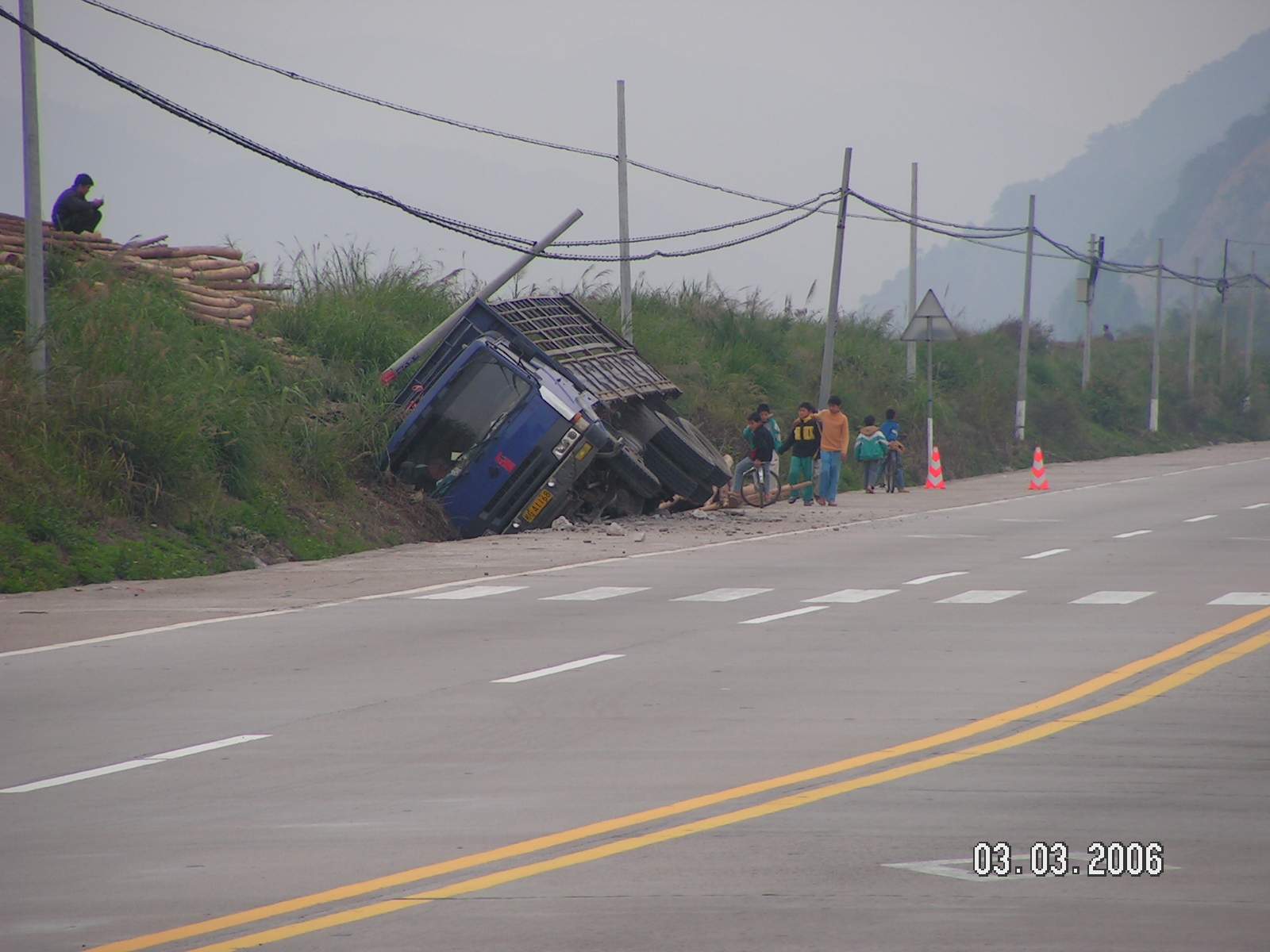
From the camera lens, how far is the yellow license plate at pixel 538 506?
916 inches

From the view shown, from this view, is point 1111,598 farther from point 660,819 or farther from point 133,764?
point 133,764

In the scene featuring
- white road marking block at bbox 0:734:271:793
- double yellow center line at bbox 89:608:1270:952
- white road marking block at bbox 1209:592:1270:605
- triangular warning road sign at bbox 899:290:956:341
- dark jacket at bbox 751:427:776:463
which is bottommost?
white road marking block at bbox 0:734:271:793

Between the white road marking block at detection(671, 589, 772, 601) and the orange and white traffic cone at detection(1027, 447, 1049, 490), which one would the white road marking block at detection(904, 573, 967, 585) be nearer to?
the white road marking block at detection(671, 589, 772, 601)

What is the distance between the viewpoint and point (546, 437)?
22844 millimetres

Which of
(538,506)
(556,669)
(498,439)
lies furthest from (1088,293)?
(556,669)

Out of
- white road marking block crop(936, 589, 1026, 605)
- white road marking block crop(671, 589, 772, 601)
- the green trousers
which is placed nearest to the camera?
white road marking block crop(936, 589, 1026, 605)

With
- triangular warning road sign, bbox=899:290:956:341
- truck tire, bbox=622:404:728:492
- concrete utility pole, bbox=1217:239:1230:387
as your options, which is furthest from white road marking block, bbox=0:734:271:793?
concrete utility pole, bbox=1217:239:1230:387

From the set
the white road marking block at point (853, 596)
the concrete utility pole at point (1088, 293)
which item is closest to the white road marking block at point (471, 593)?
the white road marking block at point (853, 596)

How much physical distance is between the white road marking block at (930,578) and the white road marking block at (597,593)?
271 cm

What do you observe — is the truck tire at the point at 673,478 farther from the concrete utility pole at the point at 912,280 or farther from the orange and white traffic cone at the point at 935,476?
the concrete utility pole at the point at 912,280

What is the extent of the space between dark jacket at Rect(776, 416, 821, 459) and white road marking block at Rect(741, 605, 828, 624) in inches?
577

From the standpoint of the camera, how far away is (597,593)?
16344 mm

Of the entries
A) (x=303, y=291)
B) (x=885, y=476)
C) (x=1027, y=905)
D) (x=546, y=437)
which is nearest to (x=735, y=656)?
(x=1027, y=905)

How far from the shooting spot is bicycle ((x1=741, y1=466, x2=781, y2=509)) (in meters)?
29.4
